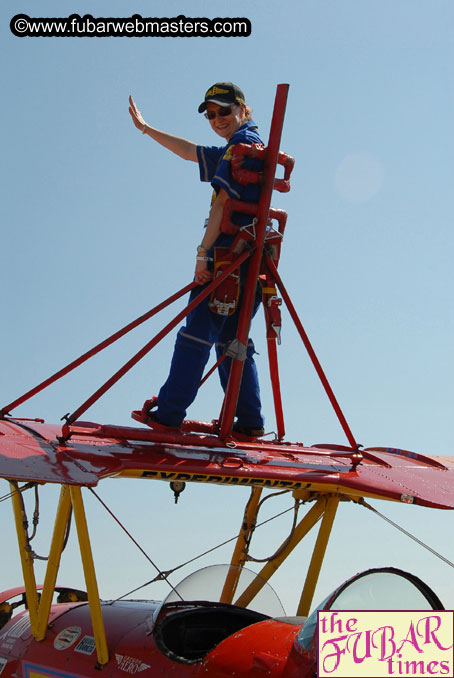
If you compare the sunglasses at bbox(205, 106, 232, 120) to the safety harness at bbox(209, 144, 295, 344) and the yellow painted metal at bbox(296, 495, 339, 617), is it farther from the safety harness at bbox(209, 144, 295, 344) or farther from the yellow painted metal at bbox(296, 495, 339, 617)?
the yellow painted metal at bbox(296, 495, 339, 617)

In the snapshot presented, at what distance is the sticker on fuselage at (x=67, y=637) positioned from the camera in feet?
21.9

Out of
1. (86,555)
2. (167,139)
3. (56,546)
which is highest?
(167,139)

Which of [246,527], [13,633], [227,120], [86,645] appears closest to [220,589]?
[246,527]

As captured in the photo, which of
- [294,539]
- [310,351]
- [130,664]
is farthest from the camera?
[294,539]

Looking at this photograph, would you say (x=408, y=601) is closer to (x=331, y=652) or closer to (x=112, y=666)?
(x=331, y=652)

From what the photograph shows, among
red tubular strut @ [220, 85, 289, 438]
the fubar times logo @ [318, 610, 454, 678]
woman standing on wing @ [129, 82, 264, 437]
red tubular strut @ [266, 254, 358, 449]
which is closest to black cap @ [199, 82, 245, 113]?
woman standing on wing @ [129, 82, 264, 437]

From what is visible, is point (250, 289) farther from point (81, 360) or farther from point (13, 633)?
point (13, 633)

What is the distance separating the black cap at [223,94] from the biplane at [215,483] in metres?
0.75

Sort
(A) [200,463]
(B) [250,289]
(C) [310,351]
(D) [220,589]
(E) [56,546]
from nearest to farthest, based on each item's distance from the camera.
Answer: (A) [200,463] → (E) [56,546] → (B) [250,289] → (C) [310,351] → (D) [220,589]

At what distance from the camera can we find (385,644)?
4.73 meters

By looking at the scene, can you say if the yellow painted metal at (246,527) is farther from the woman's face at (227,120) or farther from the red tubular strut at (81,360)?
the woman's face at (227,120)

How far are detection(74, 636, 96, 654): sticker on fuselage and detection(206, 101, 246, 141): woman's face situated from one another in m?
4.35

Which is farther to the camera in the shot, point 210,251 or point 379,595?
point 210,251

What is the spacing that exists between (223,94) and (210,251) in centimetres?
143
